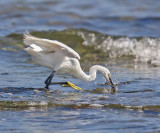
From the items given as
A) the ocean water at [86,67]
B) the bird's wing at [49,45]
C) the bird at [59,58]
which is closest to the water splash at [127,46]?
the ocean water at [86,67]

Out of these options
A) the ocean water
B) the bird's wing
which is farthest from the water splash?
the bird's wing

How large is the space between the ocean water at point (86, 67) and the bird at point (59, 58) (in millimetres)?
301

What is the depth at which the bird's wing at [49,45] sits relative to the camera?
24.0ft

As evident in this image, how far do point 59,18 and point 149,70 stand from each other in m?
7.59

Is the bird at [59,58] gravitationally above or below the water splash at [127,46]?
below

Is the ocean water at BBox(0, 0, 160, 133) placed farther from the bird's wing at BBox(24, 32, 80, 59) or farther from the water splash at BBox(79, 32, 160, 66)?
the bird's wing at BBox(24, 32, 80, 59)

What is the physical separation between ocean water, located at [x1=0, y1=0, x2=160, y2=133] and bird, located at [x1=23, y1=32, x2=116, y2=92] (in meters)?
0.30

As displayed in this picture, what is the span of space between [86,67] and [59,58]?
2.32 m

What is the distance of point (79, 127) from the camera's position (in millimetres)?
5359

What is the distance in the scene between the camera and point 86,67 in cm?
1018

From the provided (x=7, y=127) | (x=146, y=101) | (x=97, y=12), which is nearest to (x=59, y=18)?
(x=97, y=12)

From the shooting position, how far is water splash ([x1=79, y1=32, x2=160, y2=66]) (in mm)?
11719

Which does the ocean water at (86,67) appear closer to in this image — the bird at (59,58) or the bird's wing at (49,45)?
the bird at (59,58)

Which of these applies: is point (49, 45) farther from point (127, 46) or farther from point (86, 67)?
point (127, 46)
